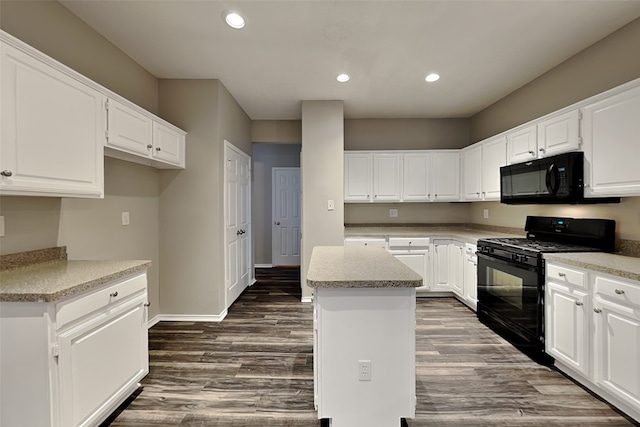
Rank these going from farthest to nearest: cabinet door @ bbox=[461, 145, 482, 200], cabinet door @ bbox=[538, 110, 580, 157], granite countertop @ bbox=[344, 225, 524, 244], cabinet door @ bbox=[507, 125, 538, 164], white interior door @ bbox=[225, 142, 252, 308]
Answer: cabinet door @ bbox=[461, 145, 482, 200] → granite countertop @ bbox=[344, 225, 524, 244] → white interior door @ bbox=[225, 142, 252, 308] → cabinet door @ bbox=[507, 125, 538, 164] → cabinet door @ bbox=[538, 110, 580, 157]

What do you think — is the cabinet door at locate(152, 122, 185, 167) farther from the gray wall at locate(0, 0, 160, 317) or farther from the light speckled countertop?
the light speckled countertop

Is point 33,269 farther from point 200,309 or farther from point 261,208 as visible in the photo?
point 261,208

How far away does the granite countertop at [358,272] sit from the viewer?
4.89ft

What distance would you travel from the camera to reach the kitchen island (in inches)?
60.6

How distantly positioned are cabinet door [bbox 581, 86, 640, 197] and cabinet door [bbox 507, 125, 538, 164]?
0.53 m

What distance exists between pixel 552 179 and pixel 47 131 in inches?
141

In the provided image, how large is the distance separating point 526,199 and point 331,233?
7.07 feet

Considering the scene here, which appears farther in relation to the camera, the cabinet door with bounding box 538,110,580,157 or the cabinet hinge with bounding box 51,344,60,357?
the cabinet door with bounding box 538,110,580,157

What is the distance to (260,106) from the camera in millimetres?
3934

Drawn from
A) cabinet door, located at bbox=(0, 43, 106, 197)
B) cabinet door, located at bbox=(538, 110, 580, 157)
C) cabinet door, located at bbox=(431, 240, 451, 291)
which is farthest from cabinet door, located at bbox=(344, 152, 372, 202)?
cabinet door, located at bbox=(0, 43, 106, 197)

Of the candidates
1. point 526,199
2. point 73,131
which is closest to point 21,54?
point 73,131

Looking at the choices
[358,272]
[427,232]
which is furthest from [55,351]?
[427,232]

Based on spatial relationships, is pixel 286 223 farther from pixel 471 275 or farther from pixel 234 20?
pixel 234 20

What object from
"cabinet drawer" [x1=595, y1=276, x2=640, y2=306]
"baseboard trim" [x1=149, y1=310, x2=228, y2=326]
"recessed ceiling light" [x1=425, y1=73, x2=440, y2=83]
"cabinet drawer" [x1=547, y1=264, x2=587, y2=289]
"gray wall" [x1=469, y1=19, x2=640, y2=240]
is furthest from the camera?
"baseboard trim" [x1=149, y1=310, x2=228, y2=326]
